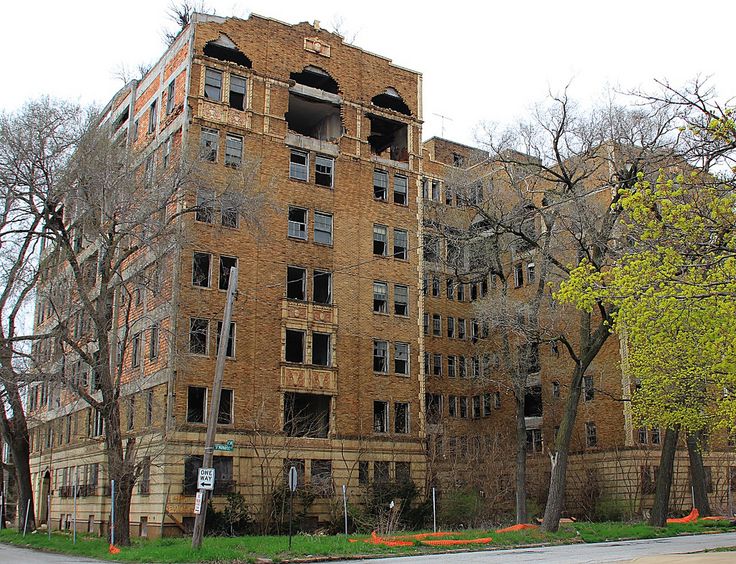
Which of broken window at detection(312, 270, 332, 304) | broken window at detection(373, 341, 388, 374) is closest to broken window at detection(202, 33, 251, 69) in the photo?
broken window at detection(312, 270, 332, 304)

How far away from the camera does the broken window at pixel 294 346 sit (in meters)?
41.6

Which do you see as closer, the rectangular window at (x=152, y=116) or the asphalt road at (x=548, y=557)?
the asphalt road at (x=548, y=557)

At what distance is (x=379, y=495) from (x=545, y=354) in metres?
18.1

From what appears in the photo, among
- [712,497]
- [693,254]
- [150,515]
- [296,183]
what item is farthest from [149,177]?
[712,497]

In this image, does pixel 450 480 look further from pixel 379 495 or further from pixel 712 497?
pixel 712 497

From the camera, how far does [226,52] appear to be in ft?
139

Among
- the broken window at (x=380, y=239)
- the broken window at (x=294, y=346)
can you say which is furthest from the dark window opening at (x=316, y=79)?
the broken window at (x=294, y=346)

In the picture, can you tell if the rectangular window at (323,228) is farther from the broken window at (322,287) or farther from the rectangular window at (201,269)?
the rectangular window at (201,269)

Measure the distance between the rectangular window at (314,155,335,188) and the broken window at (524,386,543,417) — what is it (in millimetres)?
20090

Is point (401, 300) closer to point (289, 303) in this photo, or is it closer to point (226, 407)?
point (289, 303)

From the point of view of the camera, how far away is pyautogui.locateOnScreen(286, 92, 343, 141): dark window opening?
45531mm

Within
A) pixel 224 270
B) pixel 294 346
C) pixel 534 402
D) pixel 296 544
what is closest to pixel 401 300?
pixel 294 346

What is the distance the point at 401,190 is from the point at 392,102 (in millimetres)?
5242

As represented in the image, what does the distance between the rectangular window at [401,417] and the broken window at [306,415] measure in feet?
13.2
